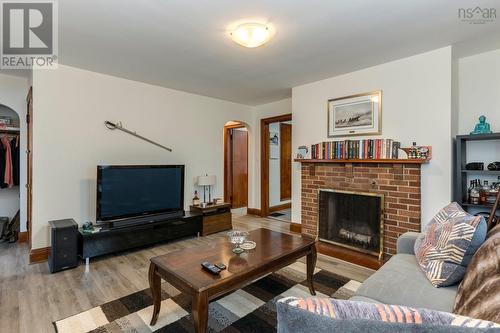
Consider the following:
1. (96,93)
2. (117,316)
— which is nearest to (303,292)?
(117,316)

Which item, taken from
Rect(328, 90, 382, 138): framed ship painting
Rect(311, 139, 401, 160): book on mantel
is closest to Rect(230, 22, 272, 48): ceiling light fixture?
Rect(328, 90, 382, 138): framed ship painting

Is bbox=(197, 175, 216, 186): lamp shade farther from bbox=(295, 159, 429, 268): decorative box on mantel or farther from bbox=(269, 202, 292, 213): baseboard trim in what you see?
bbox=(269, 202, 292, 213): baseboard trim

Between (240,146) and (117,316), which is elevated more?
(240,146)

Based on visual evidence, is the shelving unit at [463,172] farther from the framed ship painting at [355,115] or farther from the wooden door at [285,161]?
the wooden door at [285,161]

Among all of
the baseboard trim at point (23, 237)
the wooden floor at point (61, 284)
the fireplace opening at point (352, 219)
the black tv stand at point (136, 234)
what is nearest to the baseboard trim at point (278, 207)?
the black tv stand at point (136, 234)

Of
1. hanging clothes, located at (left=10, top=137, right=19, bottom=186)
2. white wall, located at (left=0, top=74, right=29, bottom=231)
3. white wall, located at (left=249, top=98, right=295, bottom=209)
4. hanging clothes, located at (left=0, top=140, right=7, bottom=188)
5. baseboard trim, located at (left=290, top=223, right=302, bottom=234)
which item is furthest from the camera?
white wall, located at (left=249, top=98, right=295, bottom=209)

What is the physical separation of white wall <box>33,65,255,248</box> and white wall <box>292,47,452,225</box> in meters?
2.71

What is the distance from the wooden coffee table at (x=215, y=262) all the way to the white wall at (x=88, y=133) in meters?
2.16

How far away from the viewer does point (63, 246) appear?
2.83m

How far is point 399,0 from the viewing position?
1930 mm

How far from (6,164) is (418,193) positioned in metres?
5.49

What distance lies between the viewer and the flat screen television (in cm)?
324

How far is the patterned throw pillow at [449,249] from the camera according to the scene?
57.3 inches

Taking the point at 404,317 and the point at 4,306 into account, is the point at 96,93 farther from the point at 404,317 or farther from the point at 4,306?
the point at 404,317
